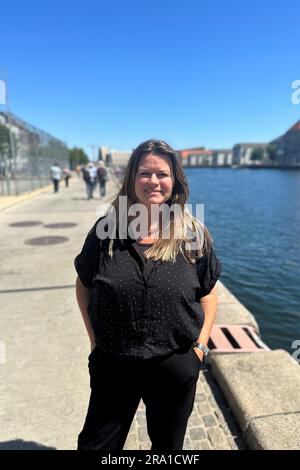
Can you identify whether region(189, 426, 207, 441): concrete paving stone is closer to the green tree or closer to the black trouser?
the black trouser

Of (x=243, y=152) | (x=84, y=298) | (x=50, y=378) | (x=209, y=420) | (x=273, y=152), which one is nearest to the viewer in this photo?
(x=84, y=298)

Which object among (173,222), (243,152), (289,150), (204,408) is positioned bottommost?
(204,408)

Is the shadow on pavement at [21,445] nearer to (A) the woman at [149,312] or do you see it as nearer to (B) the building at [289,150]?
(A) the woman at [149,312]

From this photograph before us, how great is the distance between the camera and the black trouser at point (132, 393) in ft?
5.92

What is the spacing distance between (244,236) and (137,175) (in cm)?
1300

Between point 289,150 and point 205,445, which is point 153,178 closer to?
point 205,445

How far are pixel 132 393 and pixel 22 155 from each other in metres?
21.8

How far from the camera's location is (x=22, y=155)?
2144cm

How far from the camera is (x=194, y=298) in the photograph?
6.22 ft

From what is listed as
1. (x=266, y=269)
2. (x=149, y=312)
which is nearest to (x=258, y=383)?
(x=149, y=312)

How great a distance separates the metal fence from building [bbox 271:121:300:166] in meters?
107
